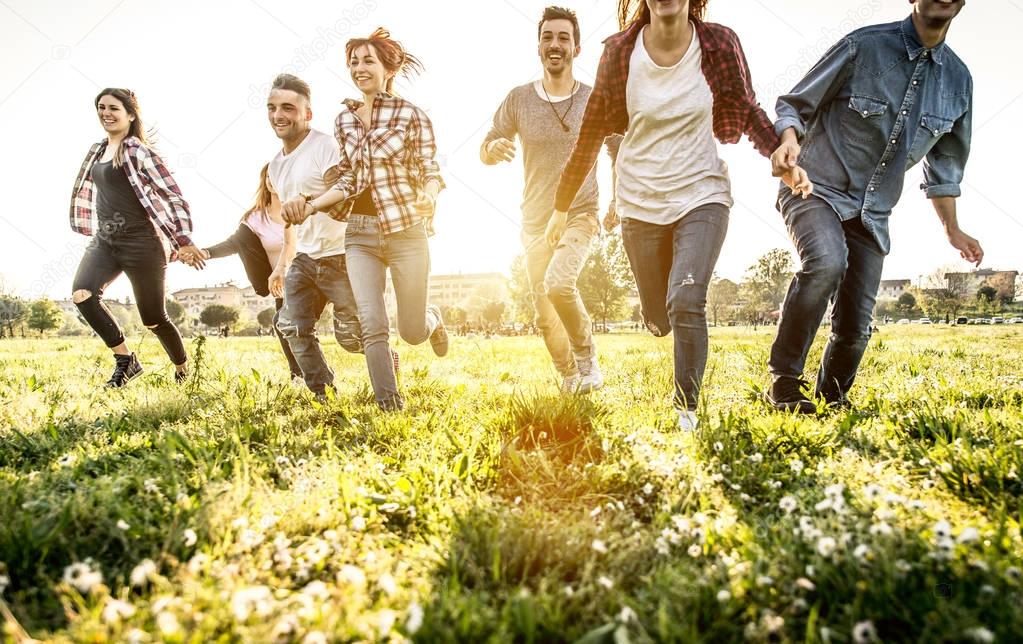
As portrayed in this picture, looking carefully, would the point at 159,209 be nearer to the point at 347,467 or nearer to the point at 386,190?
the point at 386,190

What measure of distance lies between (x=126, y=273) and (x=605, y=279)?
40.1 metres

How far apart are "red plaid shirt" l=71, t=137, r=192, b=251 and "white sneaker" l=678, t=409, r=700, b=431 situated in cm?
542

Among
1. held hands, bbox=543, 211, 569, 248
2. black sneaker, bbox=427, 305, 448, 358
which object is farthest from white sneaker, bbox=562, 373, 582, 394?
held hands, bbox=543, 211, 569, 248

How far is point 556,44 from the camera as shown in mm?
5016

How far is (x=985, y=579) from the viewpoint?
152 centimetres

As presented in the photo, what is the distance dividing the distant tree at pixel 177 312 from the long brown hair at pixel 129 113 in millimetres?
78991

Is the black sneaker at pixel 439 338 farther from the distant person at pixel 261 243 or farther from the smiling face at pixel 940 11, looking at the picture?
the smiling face at pixel 940 11

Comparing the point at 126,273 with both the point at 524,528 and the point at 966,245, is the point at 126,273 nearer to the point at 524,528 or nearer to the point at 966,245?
the point at 524,528

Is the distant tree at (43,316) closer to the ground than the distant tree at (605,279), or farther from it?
closer to the ground

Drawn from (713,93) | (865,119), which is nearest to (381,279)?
(713,93)

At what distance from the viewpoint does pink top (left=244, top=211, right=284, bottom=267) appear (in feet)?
21.0

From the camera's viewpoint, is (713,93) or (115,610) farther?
(713,93)

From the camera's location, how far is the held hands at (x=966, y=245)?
13.8 feet

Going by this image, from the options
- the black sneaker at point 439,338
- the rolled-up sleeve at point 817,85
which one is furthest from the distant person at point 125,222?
the rolled-up sleeve at point 817,85
